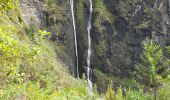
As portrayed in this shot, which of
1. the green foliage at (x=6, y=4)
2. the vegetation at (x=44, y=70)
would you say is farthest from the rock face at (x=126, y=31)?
the green foliage at (x=6, y=4)

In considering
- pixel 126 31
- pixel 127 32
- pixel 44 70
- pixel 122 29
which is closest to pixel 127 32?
pixel 127 32

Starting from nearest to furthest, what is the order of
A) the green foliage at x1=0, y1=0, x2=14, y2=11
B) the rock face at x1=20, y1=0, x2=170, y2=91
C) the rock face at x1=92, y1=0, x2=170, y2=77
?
the green foliage at x1=0, y1=0, x2=14, y2=11 < the rock face at x1=20, y1=0, x2=170, y2=91 < the rock face at x1=92, y1=0, x2=170, y2=77

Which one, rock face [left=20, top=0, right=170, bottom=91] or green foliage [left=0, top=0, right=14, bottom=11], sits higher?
green foliage [left=0, top=0, right=14, bottom=11]

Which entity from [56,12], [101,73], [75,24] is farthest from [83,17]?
[101,73]

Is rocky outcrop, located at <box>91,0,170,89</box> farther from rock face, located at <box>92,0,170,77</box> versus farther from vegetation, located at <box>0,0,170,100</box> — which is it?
vegetation, located at <box>0,0,170,100</box>

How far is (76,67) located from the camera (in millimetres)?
47562

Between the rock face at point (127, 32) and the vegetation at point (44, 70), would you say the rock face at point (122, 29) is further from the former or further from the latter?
the vegetation at point (44, 70)

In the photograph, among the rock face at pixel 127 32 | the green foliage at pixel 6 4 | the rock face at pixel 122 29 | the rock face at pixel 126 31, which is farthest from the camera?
the rock face at pixel 127 32

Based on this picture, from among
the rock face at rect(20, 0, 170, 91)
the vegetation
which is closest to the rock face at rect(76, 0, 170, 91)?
the rock face at rect(20, 0, 170, 91)

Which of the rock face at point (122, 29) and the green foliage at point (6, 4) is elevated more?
the green foliage at point (6, 4)

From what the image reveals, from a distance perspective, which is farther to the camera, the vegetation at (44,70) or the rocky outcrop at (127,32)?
the rocky outcrop at (127,32)

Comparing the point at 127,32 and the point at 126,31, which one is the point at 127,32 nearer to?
the point at 127,32

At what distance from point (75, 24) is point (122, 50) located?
25.0 ft

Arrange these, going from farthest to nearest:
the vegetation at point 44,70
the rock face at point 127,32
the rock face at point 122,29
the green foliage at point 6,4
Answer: the rock face at point 127,32 < the rock face at point 122,29 < the vegetation at point 44,70 < the green foliage at point 6,4
